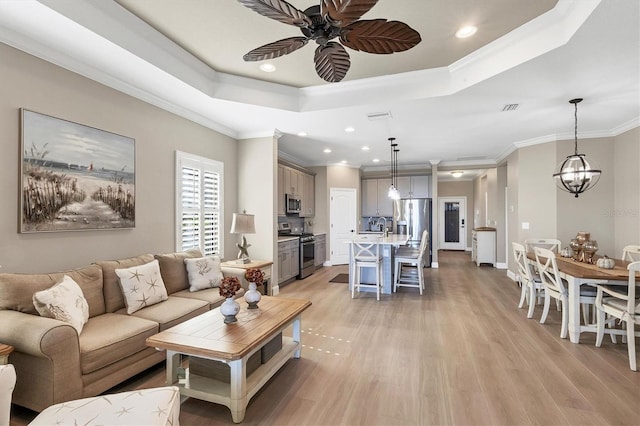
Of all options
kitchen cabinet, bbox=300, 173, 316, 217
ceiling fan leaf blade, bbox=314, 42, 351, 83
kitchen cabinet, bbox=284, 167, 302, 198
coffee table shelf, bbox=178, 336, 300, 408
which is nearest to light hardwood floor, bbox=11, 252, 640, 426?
coffee table shelf, bbox=178, 336, 300, 408

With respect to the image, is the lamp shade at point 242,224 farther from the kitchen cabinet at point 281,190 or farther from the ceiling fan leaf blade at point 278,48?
the ceiling fan leaf blade at point 278,48

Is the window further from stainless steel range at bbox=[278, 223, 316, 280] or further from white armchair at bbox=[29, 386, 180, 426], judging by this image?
white armchair at bbox=[29, 386, 180, 426]

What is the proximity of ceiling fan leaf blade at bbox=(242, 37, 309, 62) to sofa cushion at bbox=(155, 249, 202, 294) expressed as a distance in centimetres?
243

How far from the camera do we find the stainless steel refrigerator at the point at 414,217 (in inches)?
319

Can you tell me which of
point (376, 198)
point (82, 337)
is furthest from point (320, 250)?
point (82, 337)

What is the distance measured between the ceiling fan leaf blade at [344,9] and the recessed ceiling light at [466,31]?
60.9 inches

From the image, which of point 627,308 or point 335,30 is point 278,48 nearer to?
point 335,30

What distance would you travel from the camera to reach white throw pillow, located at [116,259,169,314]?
2.81m

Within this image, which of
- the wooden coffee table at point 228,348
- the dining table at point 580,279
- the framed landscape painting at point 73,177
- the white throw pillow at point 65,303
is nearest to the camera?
the wooden coffee table at point 228,348

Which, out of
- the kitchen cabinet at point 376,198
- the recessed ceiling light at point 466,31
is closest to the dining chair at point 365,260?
the recessed ceiling light at point 466,31

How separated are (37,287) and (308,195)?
A: 228 inches

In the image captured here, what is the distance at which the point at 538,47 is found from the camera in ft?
8.73

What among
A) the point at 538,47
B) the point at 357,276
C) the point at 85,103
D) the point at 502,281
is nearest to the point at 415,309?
the point at 357,276

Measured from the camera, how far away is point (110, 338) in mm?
2230
